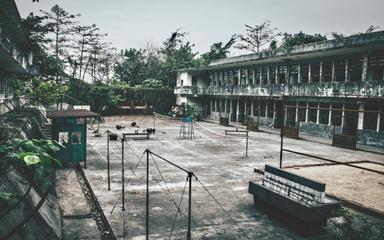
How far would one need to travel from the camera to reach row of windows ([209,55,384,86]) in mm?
24422

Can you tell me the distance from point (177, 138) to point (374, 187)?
1534cm

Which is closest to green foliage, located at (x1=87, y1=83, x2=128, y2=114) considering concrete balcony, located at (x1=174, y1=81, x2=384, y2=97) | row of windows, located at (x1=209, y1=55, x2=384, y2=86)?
concrete balcony, located at (x1=174, y1=81, x2=384, y2=97)

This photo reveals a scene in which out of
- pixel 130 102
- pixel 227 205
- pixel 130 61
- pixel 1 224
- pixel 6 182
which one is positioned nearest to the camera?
pixel 1 224

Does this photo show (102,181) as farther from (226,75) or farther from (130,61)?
(130,61)

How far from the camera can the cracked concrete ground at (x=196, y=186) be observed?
8.12m

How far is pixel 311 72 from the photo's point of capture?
98.7ft

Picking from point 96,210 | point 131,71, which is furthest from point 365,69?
point 131,71

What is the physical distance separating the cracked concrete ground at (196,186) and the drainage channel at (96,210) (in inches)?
5.8

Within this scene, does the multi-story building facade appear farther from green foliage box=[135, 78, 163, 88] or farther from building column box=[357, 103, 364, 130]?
green foliage box=[135, 78, 163, 88]

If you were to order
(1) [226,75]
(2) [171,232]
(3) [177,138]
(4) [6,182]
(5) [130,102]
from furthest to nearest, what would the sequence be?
(5) [130,102] → (1) [226,75] → (3) [177,138] → (2) [171,232] → (4) [6,182]

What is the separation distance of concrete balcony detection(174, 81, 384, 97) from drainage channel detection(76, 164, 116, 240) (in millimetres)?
20267

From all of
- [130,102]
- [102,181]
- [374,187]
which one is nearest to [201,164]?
[102,181]

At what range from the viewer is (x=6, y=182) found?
6473 mm

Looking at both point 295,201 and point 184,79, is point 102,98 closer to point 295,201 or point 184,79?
point 184,79
